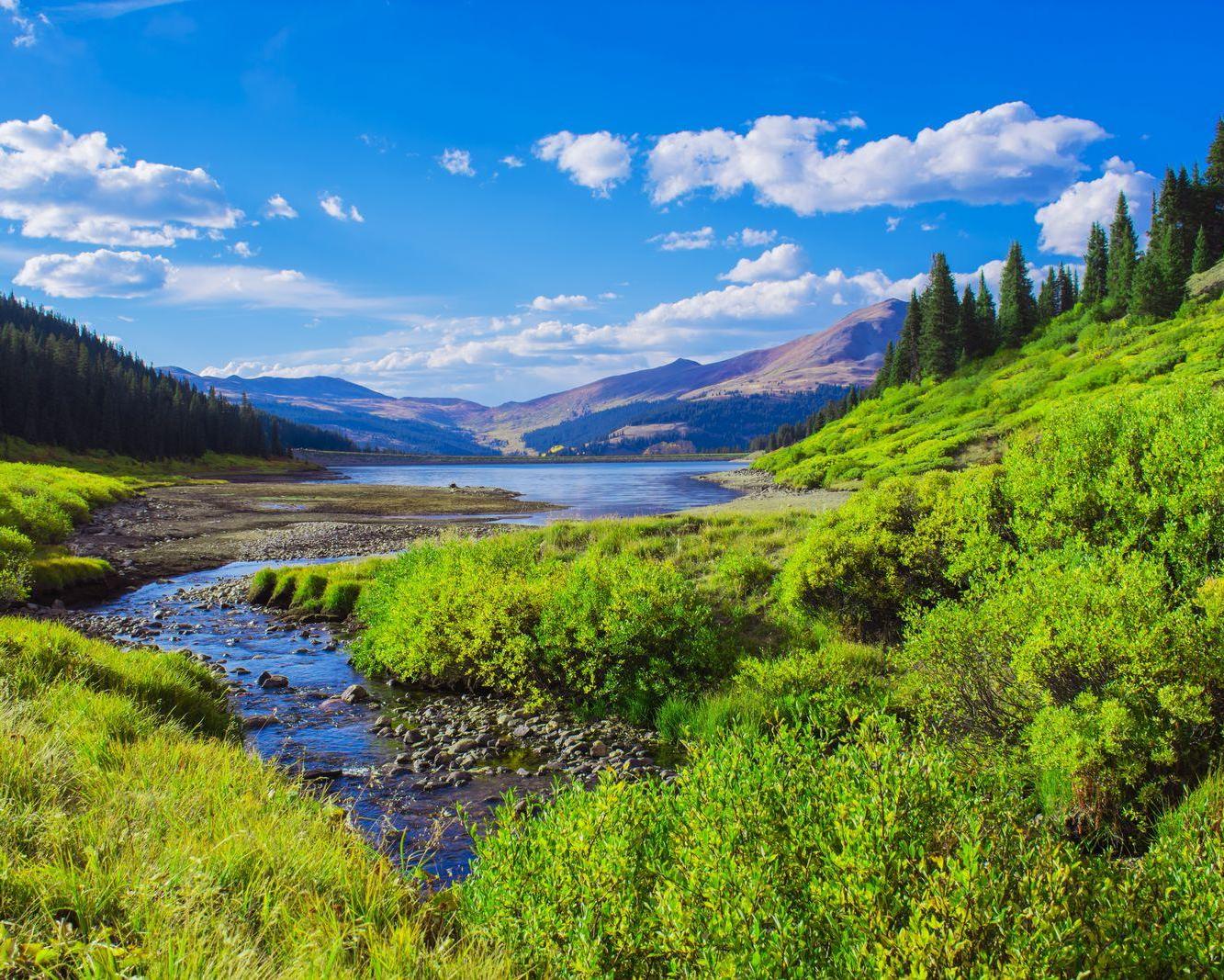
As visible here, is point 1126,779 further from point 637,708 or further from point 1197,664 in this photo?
point 637,708

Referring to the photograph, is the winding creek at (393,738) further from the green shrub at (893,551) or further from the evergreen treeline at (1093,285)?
the evergreen treeline at (1093,285)

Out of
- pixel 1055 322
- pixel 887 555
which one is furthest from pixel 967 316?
pixel 887 555

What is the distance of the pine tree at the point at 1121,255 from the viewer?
7856 centimetres

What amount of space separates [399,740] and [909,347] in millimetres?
106905

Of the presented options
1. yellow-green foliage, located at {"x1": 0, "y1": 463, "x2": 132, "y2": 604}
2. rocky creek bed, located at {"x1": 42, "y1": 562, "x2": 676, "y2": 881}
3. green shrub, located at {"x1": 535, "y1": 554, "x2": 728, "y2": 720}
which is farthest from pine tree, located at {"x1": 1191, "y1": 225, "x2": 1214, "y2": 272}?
yellow-green foliage, located at {"x1": 0, "y1": 463, "x2": 132, "y2": 604}

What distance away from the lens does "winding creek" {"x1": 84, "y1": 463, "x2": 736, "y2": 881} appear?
948 centimetres

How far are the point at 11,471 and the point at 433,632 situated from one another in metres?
54.2

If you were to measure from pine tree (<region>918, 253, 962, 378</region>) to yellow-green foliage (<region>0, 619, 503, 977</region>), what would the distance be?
96523 millimetres

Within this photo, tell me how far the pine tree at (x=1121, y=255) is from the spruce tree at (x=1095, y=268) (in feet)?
3.93

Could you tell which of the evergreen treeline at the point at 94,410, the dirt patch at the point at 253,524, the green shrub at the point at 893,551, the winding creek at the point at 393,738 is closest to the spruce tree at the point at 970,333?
A: the dirt patch at the point at 253,524

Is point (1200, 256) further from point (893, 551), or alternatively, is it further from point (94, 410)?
point (94, 410)

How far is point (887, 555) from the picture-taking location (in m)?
14.8

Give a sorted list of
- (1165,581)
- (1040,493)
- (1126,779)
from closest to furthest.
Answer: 1. (1126,779)
2. (1165,581)
3. (1040,493)

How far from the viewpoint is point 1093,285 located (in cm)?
9800
